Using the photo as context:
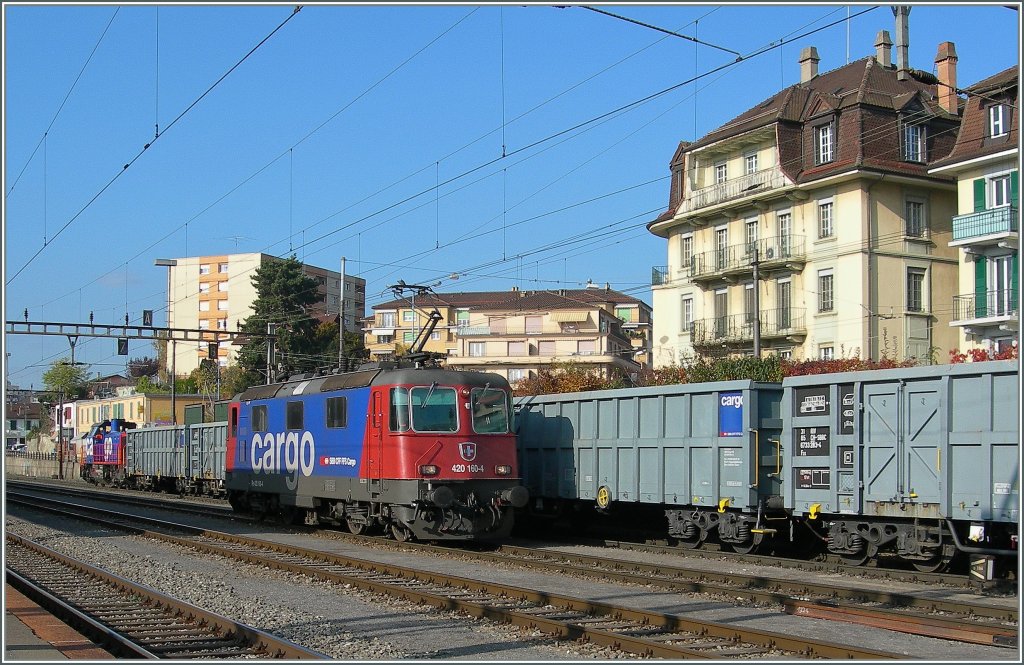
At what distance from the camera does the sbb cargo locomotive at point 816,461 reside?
13648 millimetres

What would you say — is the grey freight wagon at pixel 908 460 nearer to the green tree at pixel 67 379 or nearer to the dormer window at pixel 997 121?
the dormer window at pixel 997 121

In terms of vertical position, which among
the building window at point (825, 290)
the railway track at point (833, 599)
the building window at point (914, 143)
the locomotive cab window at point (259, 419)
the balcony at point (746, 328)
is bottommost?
the railway track at point (833, 599)

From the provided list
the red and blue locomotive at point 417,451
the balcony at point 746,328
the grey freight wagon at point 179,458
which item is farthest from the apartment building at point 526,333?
the red and blue locomotive at point 417,451

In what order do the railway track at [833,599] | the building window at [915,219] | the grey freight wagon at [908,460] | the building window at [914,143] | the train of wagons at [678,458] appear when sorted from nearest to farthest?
1. the railway track at [833,599]
2. the grey freight wagon at [908,460]
3. the train of wagons at [678,458]
4. the building window at [914,143]
5. the building window at [915,219]

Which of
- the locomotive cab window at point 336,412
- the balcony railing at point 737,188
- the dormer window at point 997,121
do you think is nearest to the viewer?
the locomotive cab window at point 336,412

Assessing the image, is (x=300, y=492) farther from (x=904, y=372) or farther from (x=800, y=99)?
(x=800, y=99)

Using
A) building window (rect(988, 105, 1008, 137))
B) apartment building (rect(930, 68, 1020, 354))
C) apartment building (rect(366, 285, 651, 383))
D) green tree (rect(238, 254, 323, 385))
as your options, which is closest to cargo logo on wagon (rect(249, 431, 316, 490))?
apartment building (rect(930, 68, 1020, 354))

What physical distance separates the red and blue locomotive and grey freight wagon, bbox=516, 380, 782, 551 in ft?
5.30

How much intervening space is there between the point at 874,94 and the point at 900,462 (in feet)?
93.9

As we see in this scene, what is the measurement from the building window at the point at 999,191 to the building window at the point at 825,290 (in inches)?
279

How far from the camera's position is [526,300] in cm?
7900

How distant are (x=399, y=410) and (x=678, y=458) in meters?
5.02

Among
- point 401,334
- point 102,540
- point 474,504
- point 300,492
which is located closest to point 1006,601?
point 474,504

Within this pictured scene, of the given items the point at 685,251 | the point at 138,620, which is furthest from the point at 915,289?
the point at 138,620
